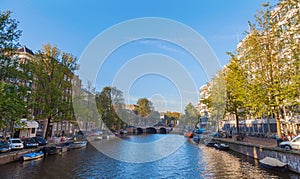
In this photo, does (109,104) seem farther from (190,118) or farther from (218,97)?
(190,118)

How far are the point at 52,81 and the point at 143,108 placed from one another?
83.4 meters

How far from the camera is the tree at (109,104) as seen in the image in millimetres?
63094

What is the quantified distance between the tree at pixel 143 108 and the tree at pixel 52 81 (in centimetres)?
7635

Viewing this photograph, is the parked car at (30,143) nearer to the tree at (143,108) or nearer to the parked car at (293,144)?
the parked car at (293,144)

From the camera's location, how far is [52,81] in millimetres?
35781

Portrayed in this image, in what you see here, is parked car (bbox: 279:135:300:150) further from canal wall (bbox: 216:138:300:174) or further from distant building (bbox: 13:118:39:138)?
distant building (bbox: 13:118:39:138)

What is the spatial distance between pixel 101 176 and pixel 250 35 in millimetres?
26183

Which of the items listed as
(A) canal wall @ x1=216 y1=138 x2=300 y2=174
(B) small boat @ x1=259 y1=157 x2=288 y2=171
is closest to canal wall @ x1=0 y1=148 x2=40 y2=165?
(B) small boat @ x1=259 y1=157 x2=288 y2=171

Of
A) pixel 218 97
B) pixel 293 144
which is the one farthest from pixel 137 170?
pixel 218 97

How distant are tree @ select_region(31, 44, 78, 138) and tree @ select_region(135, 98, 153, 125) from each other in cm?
7635

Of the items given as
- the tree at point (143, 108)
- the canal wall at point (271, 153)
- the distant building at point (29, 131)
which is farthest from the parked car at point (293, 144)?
the tree at point (143, 108)

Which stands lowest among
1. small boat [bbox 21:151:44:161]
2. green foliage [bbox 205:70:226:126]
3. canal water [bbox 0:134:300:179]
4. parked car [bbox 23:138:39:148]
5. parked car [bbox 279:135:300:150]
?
canal water [bbox 0:134:300:179]

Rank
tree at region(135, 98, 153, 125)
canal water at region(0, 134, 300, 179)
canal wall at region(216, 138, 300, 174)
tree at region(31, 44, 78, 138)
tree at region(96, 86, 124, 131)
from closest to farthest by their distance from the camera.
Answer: canal wall at region(216, 138, 300, 174)
canal water at region(0, 134, 300, 179)
tree at region(31, 44, 78, 138)
tree at region(96, 86, 124, 131)
tree at region(135, 98, 153, 125)

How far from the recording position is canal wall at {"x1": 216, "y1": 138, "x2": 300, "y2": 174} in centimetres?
1863
